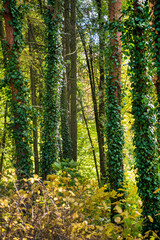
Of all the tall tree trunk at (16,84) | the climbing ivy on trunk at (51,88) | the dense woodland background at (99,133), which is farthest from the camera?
the climbing ivy on trunk at (51,88)

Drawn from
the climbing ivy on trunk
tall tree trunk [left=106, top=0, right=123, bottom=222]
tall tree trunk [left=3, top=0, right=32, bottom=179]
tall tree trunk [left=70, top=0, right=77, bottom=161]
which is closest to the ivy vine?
tall tree trunk [left=106, top=0, right=123, bottom=222]

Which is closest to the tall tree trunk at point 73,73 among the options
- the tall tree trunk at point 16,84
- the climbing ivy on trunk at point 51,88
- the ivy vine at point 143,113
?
the climbing ivy on trunk at point 51,88

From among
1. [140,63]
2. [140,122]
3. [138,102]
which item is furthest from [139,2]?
[140,122]

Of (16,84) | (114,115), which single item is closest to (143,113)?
(114,115)

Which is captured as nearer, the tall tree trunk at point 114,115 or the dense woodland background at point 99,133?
the dense woodland background at point 99,133

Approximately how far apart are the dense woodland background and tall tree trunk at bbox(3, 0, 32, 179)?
3 cm

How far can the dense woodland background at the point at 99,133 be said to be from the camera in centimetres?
295

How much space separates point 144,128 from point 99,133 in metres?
5.58

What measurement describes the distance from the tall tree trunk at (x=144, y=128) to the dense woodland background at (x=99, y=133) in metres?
0.02

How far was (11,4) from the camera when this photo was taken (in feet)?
20.2

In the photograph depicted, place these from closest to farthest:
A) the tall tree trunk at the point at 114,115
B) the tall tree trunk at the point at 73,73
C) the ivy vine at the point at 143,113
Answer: the ivy vine at the point at 143,113, the tall tree trunk at the point at 114,115, the tall tree trunk at the point at 73,73

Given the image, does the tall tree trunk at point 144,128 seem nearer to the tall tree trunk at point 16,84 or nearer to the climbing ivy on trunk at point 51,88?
the tall tree trunk at point 16,84

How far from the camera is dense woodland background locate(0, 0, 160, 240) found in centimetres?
295

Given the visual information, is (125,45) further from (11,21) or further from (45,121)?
(45,121)
